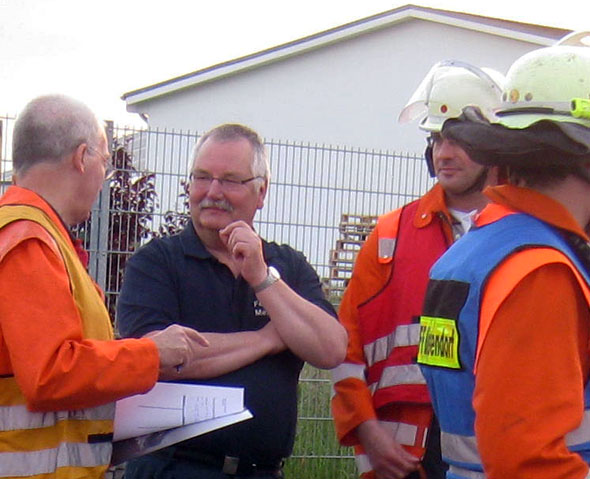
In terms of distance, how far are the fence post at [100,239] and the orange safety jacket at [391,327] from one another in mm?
3015

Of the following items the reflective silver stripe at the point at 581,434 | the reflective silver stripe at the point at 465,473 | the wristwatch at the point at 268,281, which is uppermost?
the wristwatch at the point at 268,281

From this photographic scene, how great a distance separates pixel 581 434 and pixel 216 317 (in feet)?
5.95

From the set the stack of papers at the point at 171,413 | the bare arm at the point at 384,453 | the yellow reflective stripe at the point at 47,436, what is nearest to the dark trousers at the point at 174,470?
the stack of papers at the point at 171,413

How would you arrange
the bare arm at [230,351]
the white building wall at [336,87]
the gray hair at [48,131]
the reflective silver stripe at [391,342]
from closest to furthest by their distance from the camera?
the gray hair at [48,131] < the bare arm at [230,351] < the reflective silver stripe at [391,342] < the white building wall at [336,87]

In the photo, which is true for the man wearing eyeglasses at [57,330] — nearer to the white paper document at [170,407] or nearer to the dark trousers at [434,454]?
the white paper document at [170,407]

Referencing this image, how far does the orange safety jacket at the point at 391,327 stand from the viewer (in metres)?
4.09

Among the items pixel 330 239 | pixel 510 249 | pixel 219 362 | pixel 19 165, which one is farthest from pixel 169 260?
pixel 330 239

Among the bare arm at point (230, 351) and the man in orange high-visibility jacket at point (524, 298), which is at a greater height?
the man in orange high-visibility jacket at point (524, 298)

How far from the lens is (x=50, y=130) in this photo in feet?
11.5

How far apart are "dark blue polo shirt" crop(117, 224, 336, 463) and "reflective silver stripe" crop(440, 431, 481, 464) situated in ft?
4.13

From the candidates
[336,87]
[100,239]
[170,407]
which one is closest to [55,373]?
[170,407]

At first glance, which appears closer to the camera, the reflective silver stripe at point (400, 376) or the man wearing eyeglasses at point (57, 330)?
the man wearing eyeglasses at point (57, 330)

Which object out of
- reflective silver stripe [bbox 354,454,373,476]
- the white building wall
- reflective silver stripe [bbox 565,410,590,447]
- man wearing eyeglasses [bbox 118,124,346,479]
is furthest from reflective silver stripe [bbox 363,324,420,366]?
the white building wall

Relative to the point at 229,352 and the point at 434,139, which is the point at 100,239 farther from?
the point at 229,352
